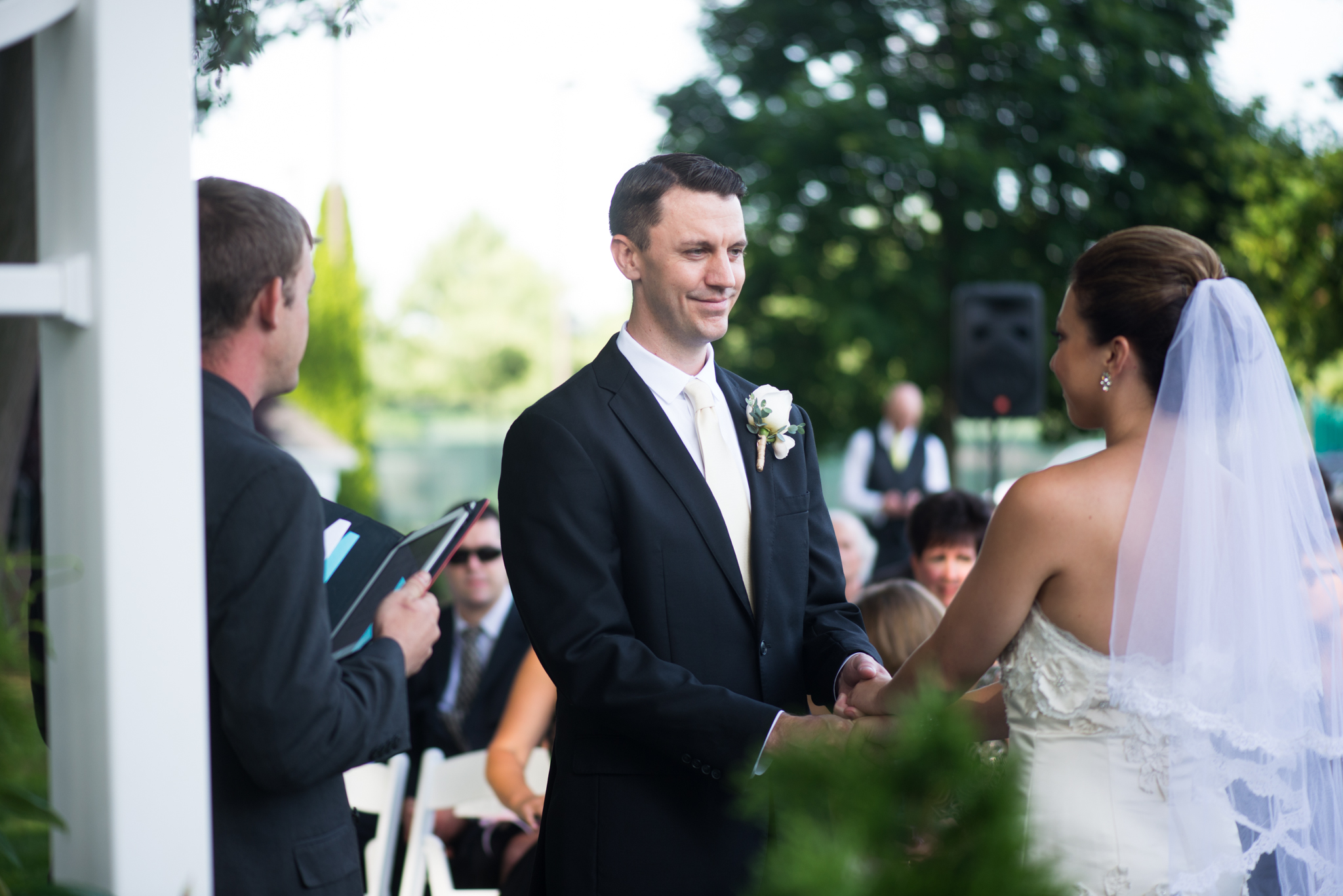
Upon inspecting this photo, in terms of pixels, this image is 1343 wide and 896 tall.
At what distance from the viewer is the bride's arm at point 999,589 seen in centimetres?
201

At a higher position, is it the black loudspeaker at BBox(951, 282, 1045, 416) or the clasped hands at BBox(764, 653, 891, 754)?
the black loudspeaker at BBox(951, 282, 1045, 416)

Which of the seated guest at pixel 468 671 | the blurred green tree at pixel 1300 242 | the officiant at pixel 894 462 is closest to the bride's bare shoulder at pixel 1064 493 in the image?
the seated guest at pixel 468 671

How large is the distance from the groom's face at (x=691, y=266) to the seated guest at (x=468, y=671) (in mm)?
2158

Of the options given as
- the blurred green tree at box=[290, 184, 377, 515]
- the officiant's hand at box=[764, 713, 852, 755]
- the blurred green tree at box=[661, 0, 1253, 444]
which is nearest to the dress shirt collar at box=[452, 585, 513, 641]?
the officiant's hand at box=[764, 713, 852, 755]

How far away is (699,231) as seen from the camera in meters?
2.28

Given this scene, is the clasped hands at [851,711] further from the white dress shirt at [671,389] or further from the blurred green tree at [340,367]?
the blurred green tree at [340,367]

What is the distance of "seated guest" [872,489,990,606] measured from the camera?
4215mm

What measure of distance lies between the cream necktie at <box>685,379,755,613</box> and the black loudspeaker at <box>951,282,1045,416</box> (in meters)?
6.48

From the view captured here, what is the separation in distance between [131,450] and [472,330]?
44878 mm

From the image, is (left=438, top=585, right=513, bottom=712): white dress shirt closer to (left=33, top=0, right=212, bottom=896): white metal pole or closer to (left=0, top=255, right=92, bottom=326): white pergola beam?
(left=33, top=0, right=212, bottom=896): white metal pole

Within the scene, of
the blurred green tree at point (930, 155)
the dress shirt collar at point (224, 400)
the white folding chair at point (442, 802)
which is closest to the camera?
the dress shirt collar at point (224, 400)

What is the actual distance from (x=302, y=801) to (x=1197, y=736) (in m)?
1.53

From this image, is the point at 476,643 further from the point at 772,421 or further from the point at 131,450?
the point at 131,450

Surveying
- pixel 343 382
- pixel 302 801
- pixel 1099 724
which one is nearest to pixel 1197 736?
pixel 1099 724
